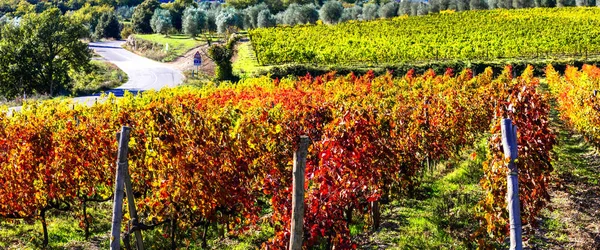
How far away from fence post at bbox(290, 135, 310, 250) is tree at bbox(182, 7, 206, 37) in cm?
6830

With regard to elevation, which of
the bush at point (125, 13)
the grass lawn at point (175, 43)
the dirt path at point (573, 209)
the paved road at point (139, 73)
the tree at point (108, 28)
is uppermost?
the bush at point (125, 13)

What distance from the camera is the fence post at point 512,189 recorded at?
5.39 m

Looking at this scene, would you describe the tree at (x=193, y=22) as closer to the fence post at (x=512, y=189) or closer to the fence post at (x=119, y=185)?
the fence post at (x=119, y=185)

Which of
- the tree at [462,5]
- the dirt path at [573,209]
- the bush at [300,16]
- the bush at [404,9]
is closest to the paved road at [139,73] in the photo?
→ the bush at [300,16]

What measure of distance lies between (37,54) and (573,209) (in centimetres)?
4049

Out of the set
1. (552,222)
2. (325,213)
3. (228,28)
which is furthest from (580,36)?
(325,213)

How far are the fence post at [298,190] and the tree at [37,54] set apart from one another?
129ft

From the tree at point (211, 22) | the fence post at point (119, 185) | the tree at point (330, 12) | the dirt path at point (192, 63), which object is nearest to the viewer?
the fence post at point (119, 185)

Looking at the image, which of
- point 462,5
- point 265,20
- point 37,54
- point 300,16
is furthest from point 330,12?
point 37,54

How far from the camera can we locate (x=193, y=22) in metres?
70.9

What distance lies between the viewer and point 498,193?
7.04 meters

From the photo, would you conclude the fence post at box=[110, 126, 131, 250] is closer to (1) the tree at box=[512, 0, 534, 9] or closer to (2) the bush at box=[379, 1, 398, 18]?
(2) the bush at box=[379, 1, 398, 18]

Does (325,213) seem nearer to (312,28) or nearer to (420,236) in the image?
(420,236)

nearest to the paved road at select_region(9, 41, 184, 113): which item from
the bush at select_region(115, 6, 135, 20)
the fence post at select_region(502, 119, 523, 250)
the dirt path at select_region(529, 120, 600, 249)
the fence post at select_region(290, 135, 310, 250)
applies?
the dirt path at select_region(529, 120, 600, 249)
